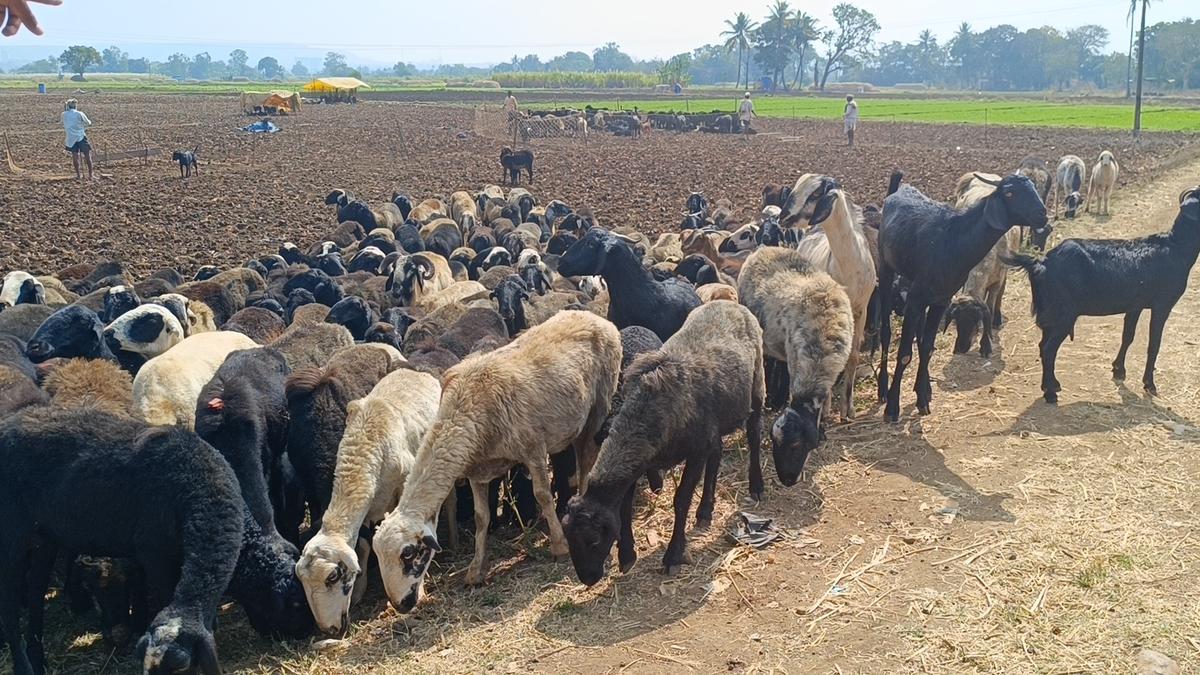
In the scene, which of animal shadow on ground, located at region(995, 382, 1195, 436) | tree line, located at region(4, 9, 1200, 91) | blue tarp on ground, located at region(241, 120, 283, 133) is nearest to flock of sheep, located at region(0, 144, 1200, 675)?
animal shadow on ground, located at region(995, 382, 1195, 436)

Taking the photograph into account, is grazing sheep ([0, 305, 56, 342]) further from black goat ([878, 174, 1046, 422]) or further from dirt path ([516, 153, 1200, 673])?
black goat ([878, 174, 1046, 422])

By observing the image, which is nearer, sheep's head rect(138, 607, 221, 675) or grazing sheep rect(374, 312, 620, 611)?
sheep's head rect(138, 607, 221, 675)

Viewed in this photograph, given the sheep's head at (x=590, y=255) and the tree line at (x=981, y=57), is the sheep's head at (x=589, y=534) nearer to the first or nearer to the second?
the sheep's head at (x=590, y=255)

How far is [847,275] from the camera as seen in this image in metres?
9.80

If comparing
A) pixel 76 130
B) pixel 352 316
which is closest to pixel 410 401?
pixel 352 316

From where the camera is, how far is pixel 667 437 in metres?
6.62

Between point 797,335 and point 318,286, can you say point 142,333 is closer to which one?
point 318,286

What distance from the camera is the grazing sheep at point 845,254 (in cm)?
955

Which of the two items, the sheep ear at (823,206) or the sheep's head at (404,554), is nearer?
the sheep's head at (404,554)

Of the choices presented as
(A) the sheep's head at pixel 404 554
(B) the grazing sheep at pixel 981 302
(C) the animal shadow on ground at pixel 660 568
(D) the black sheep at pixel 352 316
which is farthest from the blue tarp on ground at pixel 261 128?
(A) the sheep's head at pixel 404 554

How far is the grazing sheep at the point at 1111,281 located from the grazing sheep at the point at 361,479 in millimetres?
6466

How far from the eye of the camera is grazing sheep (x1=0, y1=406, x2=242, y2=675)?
5688 millimetres

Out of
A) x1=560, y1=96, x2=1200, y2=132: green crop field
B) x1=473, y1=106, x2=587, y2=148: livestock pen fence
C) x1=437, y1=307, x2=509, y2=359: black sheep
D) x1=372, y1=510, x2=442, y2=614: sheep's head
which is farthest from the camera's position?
x1=560, y1=96, x2=1200, y2=132: green crop field

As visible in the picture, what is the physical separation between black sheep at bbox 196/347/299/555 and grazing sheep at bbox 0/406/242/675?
43cm
